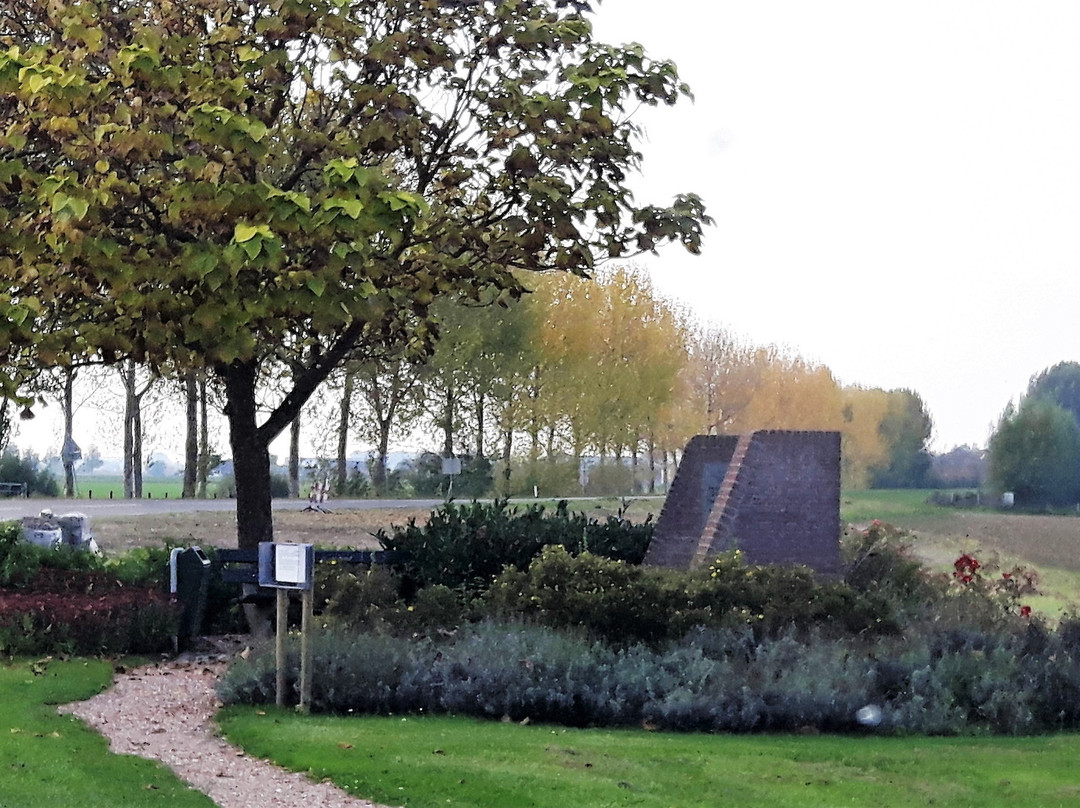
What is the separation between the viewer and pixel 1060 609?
15.5m

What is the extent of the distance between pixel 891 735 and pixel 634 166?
7047 mm

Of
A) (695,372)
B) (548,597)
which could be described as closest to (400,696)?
(548,597)

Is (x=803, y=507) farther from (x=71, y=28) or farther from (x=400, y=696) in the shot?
(x=71, y=28)

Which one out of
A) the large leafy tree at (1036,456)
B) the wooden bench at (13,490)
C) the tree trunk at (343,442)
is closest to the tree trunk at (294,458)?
the tree trunk at (343,442)

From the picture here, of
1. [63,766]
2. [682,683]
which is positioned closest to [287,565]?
[63,766]

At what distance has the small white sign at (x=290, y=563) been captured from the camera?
10938 millimetres

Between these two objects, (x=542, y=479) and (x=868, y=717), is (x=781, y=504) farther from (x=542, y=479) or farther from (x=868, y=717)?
(x=542, y=479)

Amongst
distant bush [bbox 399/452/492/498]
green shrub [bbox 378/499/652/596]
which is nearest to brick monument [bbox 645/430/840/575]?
green shrub [bbox 378/499/652/596]

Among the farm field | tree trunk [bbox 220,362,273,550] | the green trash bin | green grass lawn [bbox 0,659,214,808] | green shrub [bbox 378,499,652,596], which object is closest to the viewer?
green grass lawn [bbox 0,659,214,808]

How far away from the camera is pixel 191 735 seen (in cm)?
1026

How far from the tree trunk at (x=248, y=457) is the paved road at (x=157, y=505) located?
1681cm

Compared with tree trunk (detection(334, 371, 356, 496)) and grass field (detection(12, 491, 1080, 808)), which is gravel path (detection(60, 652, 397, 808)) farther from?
tree trunk (detection(334, 371, 356, 496))

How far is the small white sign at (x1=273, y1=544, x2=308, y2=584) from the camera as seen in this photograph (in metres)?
10.9

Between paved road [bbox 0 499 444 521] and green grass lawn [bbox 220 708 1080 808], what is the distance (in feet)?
76.4
